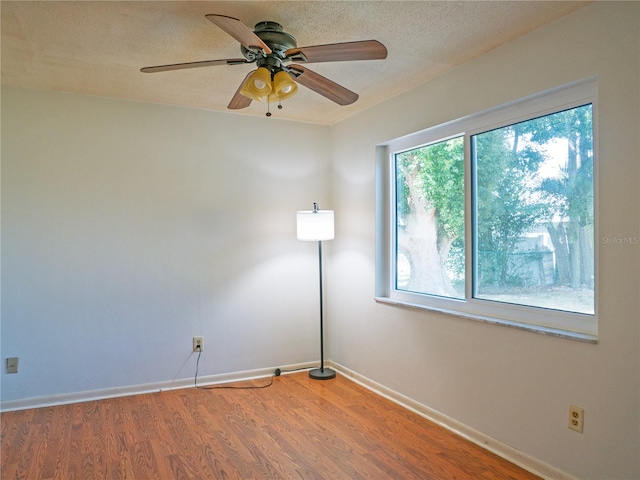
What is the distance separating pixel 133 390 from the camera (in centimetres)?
352

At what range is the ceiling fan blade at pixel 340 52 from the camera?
1.97 m

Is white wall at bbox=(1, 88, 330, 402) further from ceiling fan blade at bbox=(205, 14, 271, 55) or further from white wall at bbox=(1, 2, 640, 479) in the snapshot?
ceiling fan blade at bbox=(205, 14, 271, 55)

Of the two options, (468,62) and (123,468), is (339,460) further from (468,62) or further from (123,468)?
(468,62)

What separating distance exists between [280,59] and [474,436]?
2.38m

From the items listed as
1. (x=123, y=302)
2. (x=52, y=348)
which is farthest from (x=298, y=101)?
(x=52, y=348)

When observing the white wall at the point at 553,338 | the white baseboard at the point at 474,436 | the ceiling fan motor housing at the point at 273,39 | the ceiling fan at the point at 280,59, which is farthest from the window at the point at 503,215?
the ceiling fan motor housing at the point at 273,39

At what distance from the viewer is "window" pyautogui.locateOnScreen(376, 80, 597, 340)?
2.27m

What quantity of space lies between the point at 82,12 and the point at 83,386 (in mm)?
2567

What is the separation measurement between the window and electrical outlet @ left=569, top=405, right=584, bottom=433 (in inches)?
14.1

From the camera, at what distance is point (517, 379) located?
2.45 meters

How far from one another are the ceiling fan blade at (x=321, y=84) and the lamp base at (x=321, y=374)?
7.69 feet

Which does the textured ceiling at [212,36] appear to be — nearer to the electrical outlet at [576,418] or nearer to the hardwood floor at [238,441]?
the electrical outlet at [576,418]

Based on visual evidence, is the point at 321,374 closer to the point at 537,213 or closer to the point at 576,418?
the point at 576,418

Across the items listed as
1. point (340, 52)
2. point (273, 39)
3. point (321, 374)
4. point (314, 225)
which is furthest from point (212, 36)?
point (321, 374)
